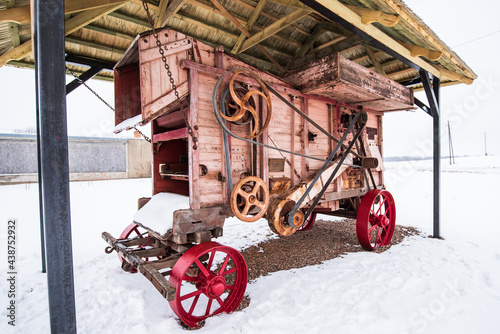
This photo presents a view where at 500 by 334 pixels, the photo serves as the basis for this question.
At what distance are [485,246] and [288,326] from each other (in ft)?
15.0

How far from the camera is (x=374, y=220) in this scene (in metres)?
4.96

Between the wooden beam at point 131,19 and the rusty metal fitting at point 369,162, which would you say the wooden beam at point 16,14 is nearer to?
the wooden beam at point 131,19

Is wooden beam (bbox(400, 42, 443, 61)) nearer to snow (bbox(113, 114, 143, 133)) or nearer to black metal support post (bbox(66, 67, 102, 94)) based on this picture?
snow (bbox(113, 114, 143, 133))

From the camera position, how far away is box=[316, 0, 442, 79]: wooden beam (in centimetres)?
279

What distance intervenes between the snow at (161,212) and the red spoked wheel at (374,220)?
10.3 ft

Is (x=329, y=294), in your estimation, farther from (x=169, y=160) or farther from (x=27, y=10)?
(x=27, y=10)

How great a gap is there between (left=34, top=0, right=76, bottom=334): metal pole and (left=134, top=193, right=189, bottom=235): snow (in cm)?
129

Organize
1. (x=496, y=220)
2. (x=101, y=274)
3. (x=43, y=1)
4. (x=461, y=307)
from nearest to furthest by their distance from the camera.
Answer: (x=43, y=1)
(x=461, y=307)
(x=101, y=274)
(x=496, y=220)

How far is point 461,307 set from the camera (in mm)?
2896

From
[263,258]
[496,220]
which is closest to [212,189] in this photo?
[263,258]

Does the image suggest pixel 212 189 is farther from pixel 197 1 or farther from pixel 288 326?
pixel 197 1

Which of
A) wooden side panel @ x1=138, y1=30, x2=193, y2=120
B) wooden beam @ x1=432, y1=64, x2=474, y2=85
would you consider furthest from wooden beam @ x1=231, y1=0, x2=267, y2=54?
wooden beam @ x1=432, y1=64, x2=474, y2=85

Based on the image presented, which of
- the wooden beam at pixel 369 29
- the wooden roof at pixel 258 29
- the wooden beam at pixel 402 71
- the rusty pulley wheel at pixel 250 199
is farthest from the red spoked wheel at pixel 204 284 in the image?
the wooden beam at pixel 402 71

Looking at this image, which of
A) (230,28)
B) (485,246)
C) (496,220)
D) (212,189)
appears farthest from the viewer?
(496,220)
